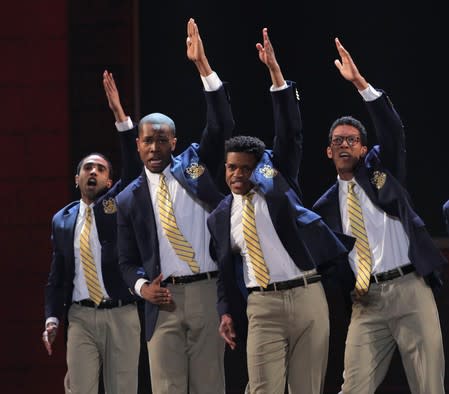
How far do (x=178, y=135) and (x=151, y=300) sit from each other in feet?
6.40

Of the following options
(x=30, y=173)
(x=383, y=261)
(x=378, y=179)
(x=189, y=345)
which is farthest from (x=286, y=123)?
(x=30, y=173)

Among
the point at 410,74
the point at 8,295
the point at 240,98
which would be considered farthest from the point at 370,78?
the point at 8,295

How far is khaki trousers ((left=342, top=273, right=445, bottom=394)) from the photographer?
446 centimetres

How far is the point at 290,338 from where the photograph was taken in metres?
4.28

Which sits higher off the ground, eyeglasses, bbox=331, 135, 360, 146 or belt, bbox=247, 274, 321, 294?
eyeglasses, bbox=331, 135, 360, 146

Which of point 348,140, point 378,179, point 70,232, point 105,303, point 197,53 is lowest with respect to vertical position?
point 105,303

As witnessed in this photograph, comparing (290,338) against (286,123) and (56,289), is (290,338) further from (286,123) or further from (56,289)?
(56,289)

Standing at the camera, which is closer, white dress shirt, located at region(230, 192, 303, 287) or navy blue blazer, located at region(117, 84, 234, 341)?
white dress shirt, located at region(230, 192, 303, 287)

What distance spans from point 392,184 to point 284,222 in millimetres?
588

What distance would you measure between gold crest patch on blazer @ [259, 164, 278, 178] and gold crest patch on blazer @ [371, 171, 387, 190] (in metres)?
0.51

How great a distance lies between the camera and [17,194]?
6398mm

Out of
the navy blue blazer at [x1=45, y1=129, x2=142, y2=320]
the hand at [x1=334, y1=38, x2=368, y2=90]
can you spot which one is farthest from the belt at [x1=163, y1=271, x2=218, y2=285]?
the hand at [x1=334, y1=38, x2=368, y2=90]

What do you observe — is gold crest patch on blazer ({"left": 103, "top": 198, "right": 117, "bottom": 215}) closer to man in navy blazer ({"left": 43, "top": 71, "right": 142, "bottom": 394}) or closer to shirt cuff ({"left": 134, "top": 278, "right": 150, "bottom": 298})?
man in navy blazer ({"left": 43, "top": 71, "right": 142, "bottom": 394})

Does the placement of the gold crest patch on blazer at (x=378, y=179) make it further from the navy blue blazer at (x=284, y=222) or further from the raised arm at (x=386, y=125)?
the navy blue blazer at (x=284, y=222)
